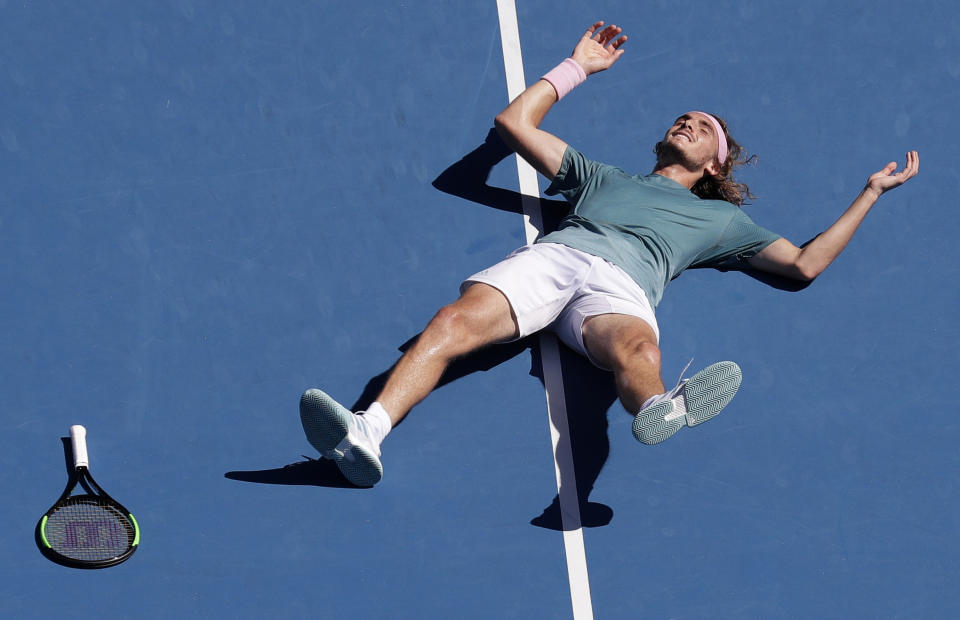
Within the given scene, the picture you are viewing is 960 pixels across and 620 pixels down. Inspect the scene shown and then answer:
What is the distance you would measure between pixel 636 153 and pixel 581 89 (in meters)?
0.45

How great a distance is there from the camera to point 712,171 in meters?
6.85

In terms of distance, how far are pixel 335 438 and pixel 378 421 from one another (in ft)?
0.81

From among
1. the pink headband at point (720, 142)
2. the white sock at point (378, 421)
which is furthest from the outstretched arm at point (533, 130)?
the white sock at point (378, 421)

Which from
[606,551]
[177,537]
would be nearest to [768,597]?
[606,551]

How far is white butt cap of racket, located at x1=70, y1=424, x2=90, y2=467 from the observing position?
5.79 metres

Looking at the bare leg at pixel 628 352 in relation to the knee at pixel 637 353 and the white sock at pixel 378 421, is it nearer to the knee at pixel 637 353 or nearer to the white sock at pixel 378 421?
the knee at pixel 637 353

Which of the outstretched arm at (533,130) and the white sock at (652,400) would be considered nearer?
the white sock at (652,400)

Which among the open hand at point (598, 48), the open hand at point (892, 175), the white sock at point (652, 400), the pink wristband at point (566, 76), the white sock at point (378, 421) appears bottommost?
the white sock at point (652, 400)

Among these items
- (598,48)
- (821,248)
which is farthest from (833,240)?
(598,48)

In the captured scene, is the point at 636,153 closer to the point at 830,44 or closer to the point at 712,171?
the point at 712,171

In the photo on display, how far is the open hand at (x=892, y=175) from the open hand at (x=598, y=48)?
4.70 ft

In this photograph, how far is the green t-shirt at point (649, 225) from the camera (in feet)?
21.0

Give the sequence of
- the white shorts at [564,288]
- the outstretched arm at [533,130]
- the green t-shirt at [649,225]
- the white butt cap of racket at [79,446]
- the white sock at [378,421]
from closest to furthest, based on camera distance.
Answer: the white sock at [378,421] → the white butt cap of racket at [79,446] → the white shorts at [564,288] → the green t-shirt at [649,225] → the outstretched arm at [533,130]

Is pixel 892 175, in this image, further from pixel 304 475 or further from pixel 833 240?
pixel 304 475
